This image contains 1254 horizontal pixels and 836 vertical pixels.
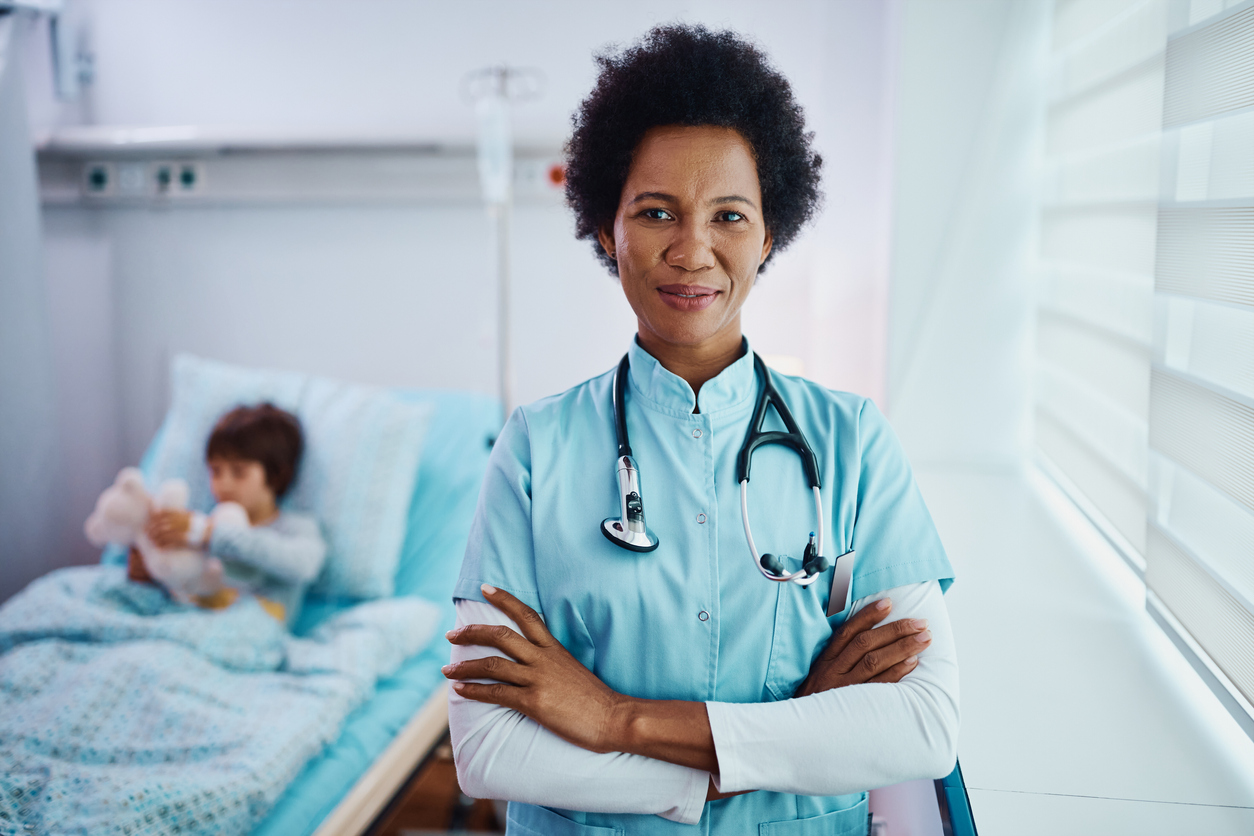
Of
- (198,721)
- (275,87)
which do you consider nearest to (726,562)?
(198,721)

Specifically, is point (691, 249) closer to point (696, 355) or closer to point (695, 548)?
point (696, 355)

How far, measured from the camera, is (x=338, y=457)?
83.3 inches

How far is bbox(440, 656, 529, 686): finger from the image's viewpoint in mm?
848

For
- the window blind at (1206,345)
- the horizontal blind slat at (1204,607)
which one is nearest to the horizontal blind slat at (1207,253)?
the window blind at (1206,345)

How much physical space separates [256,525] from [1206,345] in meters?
1.98

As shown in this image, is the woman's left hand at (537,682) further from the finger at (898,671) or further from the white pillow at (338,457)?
the white pillow at (338,457)

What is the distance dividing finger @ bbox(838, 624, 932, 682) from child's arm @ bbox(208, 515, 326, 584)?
1.46m

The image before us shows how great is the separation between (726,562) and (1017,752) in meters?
0.45

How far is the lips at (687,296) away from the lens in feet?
2.99

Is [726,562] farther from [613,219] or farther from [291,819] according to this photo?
[291,819]

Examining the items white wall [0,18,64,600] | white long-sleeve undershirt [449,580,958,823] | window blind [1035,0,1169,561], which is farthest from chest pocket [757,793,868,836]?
white wall [0,18,64,600]


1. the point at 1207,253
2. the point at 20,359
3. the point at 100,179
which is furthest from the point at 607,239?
the point at 100,179

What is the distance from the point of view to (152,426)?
2811 mm

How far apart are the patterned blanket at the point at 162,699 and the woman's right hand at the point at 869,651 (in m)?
0.99
